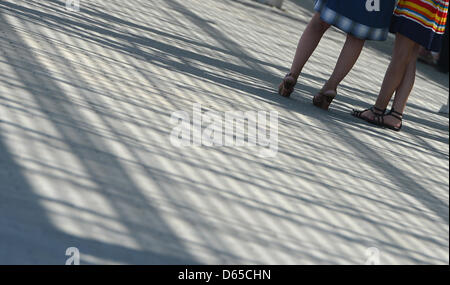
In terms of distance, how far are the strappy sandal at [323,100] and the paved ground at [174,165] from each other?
0.09m

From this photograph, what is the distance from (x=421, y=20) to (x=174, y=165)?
217 cm

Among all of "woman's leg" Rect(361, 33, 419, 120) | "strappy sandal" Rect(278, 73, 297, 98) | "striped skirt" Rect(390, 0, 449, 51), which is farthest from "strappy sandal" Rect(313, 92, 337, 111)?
"striped skirt" Rect(390, 0, 449, 51)

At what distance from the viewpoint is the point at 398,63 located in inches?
181

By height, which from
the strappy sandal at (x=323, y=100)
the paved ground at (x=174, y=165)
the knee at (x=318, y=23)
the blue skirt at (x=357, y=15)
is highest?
the blue skirt at (x=357, y=15)

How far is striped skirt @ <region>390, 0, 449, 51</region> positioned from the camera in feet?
14.8

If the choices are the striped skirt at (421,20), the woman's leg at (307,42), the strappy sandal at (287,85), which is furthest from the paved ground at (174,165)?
the striped skirt at (421,20)

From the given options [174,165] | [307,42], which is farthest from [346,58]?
[174,165]

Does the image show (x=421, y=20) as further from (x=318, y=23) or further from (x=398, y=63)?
(x=318, y=23)

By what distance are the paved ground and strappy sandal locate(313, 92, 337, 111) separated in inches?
3.5

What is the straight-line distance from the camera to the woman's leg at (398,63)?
15.0 feet

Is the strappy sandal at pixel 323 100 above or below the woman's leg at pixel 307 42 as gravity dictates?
below

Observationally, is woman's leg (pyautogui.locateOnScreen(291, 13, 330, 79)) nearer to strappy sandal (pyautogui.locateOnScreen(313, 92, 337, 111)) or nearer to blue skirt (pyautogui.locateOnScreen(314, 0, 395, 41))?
blue skirt (pyautogui.locateOnScreen(314, 0, 395, 41))

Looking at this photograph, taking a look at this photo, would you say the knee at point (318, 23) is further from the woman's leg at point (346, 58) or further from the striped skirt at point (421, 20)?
the striped skirt at point (421, 20)
